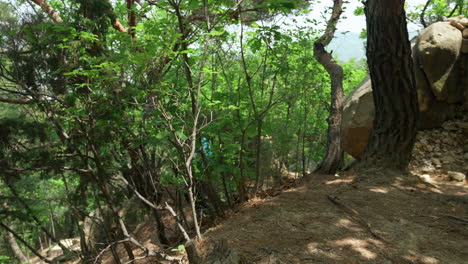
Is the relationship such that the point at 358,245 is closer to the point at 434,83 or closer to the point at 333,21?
the point at 434,83

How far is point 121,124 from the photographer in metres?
3.85

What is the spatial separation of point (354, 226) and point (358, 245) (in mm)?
450

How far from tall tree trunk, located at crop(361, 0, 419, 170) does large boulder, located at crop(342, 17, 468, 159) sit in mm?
A: 1775

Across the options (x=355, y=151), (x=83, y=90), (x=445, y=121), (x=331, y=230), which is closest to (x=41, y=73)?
(x=83, y=90)

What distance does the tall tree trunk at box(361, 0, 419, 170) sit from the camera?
4.73 metres

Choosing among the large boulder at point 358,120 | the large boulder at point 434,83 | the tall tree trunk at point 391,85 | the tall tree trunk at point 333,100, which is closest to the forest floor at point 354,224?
the tall tree trunk at point 391,85

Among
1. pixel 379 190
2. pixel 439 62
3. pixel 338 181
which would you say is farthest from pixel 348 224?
pixel 439 62

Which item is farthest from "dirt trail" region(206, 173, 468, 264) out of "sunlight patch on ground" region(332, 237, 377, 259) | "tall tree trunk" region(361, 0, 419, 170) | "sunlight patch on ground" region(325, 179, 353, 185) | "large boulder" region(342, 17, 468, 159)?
"large boulder" region(342, 17, 468, 159)

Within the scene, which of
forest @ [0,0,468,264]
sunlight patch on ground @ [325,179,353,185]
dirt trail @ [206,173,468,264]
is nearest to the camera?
dirt trail @ [206,173,468,264]

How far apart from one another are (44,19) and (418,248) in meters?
5.49

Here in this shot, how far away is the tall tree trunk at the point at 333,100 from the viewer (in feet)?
20.4

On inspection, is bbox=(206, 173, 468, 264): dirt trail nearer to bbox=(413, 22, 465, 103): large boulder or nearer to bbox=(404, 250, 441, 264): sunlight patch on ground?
bbox=(404, 250, 441, 264): sunlight patch on ground

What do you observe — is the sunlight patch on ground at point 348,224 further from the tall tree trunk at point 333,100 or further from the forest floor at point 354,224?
the tall tree trunk at point 333,100

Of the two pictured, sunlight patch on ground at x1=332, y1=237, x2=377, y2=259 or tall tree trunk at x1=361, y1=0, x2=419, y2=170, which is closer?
sunlight patch on ground at x1=332, y1=237, x2=377, y2=259
